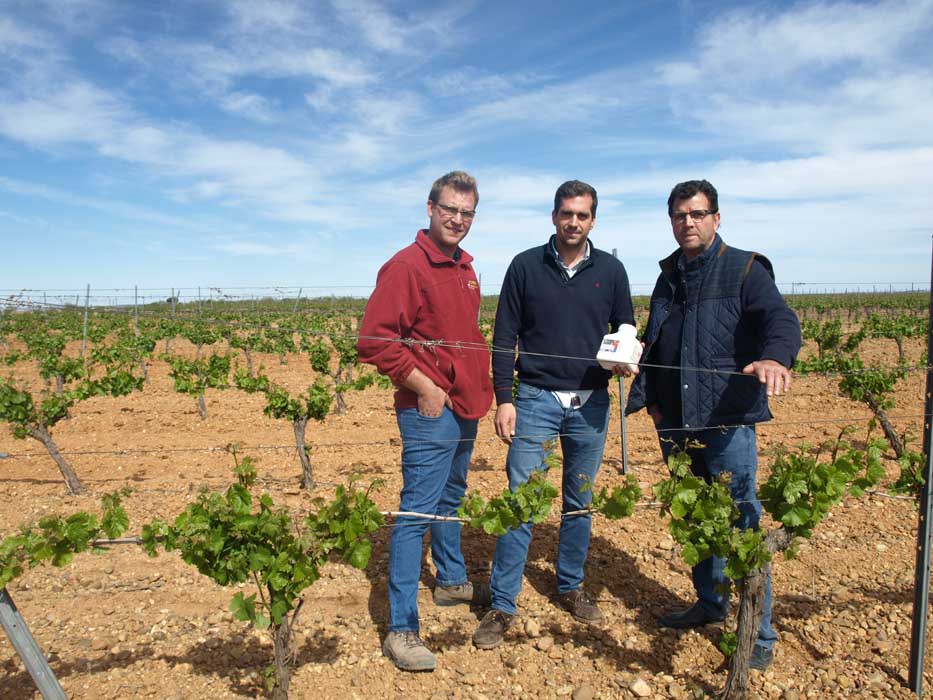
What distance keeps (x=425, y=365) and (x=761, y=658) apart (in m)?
2.07

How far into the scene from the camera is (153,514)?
501 cm

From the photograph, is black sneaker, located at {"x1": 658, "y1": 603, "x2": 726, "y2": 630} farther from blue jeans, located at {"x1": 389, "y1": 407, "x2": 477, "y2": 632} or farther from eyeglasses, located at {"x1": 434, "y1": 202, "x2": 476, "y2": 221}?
eyeglasses, located at {"x1": 434, "y1": 202, "x2": 476, "y2": 221}

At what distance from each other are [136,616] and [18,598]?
0.81 metres

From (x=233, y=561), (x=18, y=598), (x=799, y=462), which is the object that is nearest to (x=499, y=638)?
(x=233, y=561)

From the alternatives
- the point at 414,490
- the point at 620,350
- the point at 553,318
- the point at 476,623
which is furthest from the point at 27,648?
the point at 620,350

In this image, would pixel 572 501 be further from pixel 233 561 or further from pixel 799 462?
pixel 233 561

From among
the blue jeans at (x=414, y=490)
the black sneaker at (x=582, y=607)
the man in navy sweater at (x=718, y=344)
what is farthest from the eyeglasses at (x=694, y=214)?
the black sneaker at (x=582, y=607)

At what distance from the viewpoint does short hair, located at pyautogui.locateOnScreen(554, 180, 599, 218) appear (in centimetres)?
298

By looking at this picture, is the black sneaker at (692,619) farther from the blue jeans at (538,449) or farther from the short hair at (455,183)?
the short hair at (455,183)

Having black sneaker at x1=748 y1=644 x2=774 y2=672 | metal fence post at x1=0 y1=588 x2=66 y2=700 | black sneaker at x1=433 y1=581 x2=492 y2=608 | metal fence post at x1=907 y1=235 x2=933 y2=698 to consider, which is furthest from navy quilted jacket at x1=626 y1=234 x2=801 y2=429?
metal fence post at x1=0 y1=588 x2=66 y2=700

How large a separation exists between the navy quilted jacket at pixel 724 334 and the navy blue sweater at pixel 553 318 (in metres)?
0.43

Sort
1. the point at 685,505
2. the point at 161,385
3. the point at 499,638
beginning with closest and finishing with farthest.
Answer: the point at 685,505 → the point at 499,638 → the point at 161,385

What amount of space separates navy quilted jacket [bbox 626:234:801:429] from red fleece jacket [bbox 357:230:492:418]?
98cm

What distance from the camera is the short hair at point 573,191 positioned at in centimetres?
298
